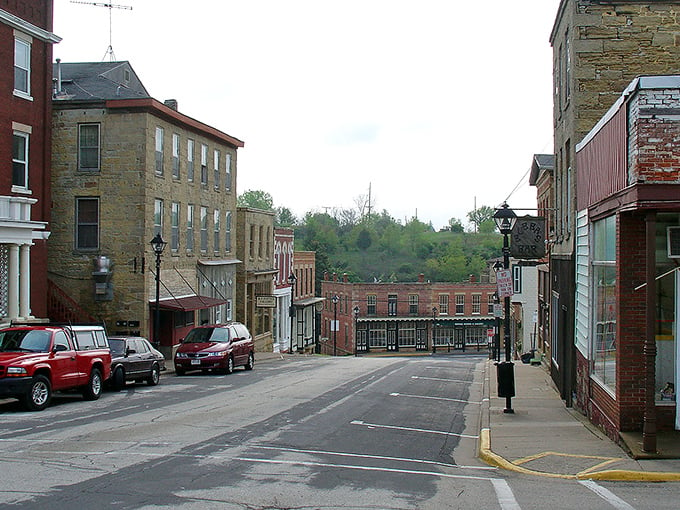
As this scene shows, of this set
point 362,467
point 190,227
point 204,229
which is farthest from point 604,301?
point 204,229

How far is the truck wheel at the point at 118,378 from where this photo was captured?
22.9 m

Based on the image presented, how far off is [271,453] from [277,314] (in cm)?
4713

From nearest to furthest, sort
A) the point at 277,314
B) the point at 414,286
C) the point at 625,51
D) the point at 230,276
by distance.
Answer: the point at 625,51, the point at 230,276, the point at 277,314, the point at 414,286

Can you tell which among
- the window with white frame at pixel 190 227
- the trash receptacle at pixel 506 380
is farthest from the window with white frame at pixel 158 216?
the trash receptacle at pixel 506 380

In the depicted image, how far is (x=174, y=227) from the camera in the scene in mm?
38219

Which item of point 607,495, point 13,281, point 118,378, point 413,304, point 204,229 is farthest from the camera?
point 413,304

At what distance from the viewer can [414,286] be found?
3430 inches

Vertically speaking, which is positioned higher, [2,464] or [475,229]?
[475,229]

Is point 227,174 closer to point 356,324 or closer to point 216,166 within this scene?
point 216,166

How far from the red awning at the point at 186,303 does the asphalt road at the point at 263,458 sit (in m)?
13.1

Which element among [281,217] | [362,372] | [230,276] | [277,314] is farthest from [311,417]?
[281,217]

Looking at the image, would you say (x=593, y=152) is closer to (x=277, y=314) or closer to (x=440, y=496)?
(x=440, y=496)

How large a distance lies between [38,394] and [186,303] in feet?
60.3

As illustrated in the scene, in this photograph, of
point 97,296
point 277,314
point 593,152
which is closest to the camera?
point 593,152
